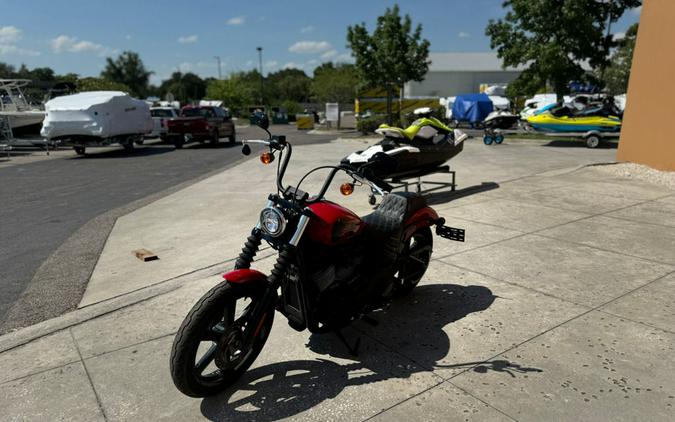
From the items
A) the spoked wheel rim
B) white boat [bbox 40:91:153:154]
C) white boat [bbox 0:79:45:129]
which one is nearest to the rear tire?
white boat [bbox 40:91:153:154]

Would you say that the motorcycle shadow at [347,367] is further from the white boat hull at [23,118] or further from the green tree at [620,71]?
the green tree at [620,71]

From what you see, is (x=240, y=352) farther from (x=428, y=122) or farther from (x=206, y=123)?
(x=206, y=123)

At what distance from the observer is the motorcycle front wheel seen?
2.81m

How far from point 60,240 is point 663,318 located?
7.46 metres

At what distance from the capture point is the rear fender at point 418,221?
13.6 ft

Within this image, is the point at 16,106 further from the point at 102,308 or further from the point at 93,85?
the point at 93,85

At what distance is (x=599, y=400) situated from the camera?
2.86m

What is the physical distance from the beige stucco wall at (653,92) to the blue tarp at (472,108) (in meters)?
18.7

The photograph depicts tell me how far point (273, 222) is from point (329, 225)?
40 centimetres

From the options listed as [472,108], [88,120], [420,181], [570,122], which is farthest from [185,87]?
[420,181]

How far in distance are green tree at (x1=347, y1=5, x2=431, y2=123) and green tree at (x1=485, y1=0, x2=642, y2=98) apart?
311 inches

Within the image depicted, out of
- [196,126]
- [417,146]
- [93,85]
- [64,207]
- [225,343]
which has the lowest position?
[64,207]

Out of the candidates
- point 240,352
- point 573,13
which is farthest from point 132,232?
point 573,13

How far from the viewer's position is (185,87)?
4281 inches
